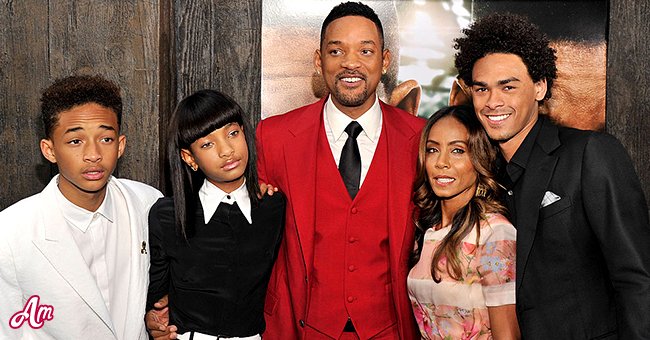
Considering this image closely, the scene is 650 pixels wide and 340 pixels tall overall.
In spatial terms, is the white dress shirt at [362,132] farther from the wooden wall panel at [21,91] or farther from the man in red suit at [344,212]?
the wooden wall panel at [21,91]

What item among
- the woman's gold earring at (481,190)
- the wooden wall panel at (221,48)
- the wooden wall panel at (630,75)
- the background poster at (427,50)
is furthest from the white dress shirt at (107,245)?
the wooden wall panel at (630,75)

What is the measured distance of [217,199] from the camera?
290cm

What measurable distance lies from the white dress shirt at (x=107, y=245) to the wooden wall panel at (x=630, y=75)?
2.11 m

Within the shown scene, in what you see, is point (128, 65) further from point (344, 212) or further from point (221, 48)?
point (344, 212)

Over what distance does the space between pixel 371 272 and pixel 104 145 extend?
3.58 ft

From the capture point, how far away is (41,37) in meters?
3.31

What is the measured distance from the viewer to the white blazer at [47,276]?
256 cm

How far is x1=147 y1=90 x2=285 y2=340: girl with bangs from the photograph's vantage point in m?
2.84

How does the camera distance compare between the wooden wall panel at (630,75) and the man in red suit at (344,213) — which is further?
the wooden wall panel at (630,75)

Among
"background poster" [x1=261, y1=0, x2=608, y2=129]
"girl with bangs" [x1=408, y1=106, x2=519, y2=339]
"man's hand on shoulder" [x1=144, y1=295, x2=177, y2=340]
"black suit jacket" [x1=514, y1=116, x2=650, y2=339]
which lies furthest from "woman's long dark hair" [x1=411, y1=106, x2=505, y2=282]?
"man's hand on shoulder" [x1=144, y1=295, x2=177, y2=340]

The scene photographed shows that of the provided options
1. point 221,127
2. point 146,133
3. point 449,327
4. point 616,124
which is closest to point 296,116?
point 221,127

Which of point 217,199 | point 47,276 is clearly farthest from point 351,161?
point 47,276

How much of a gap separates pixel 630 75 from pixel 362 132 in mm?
1202

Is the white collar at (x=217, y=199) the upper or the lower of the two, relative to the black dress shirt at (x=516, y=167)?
lower
